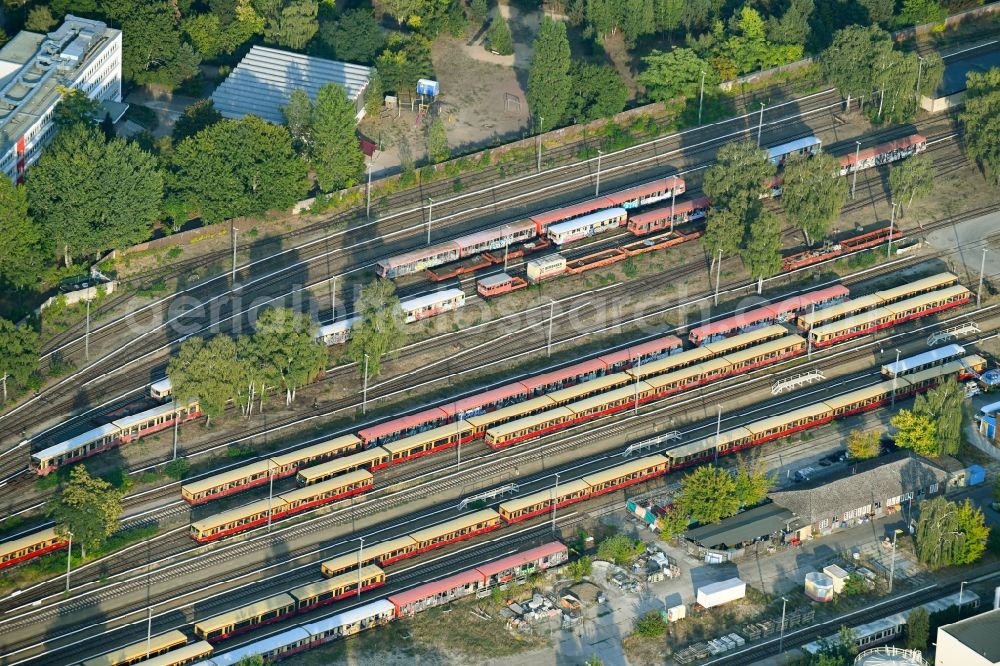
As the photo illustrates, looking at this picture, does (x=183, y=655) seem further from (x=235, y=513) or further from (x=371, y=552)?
(x=371, y=552)

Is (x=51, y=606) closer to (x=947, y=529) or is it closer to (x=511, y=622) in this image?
(x=511, y=622)

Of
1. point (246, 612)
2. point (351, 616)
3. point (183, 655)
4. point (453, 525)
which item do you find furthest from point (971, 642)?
point (183, 655)

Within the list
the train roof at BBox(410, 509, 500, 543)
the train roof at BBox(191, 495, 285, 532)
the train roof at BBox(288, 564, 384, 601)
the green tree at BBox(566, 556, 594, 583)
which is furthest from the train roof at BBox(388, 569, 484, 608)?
the train roof at BBox(191, 495, 285, 532)

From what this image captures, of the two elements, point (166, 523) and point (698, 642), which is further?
point (166, 523)

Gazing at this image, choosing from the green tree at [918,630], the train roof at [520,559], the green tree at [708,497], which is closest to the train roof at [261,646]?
the train roof at [520,559]

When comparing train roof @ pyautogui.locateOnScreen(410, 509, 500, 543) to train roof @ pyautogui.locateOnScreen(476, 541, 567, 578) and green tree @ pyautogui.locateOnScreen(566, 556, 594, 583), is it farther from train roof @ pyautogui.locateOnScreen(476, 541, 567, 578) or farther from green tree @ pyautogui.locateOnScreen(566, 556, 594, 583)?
green tree @ pyautogui.locateOnScreen(566, 556, 594, 583)

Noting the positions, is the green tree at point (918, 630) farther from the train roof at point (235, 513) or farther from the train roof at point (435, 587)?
the train roof at point (235, 513)

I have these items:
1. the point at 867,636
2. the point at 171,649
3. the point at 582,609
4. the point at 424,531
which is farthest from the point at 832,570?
the point at 171,649
